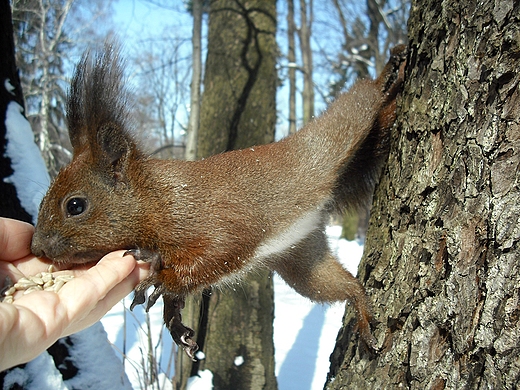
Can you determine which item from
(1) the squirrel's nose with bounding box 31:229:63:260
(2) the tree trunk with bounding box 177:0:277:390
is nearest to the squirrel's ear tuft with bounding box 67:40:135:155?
(1) the squirrel's nose with bounding box 31:229:63:260

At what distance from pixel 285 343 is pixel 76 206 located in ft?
12.2

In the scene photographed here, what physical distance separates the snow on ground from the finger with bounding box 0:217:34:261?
1486 mm

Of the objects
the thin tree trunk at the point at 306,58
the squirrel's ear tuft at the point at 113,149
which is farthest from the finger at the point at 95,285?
the thin tree trunk at the point at 306,58

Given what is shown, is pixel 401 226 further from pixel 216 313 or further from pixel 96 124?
pixel 216 313

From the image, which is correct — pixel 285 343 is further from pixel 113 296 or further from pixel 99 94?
pixel 99 94

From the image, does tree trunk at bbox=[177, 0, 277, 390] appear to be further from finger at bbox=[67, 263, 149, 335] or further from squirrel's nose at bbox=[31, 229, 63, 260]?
squirrel's nose at bbox=[31, 229, 63, 260]

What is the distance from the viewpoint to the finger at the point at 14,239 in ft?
6.16

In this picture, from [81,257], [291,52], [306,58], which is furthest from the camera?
[291,52]

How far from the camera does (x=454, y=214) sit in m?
1.32

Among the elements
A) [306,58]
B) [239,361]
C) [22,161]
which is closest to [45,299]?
[22,161]

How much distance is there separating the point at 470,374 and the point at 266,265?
117 centimetres

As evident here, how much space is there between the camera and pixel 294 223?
6.91 feet

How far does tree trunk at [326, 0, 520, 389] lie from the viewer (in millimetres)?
1188

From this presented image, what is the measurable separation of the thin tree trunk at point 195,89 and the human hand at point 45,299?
2.09 m
